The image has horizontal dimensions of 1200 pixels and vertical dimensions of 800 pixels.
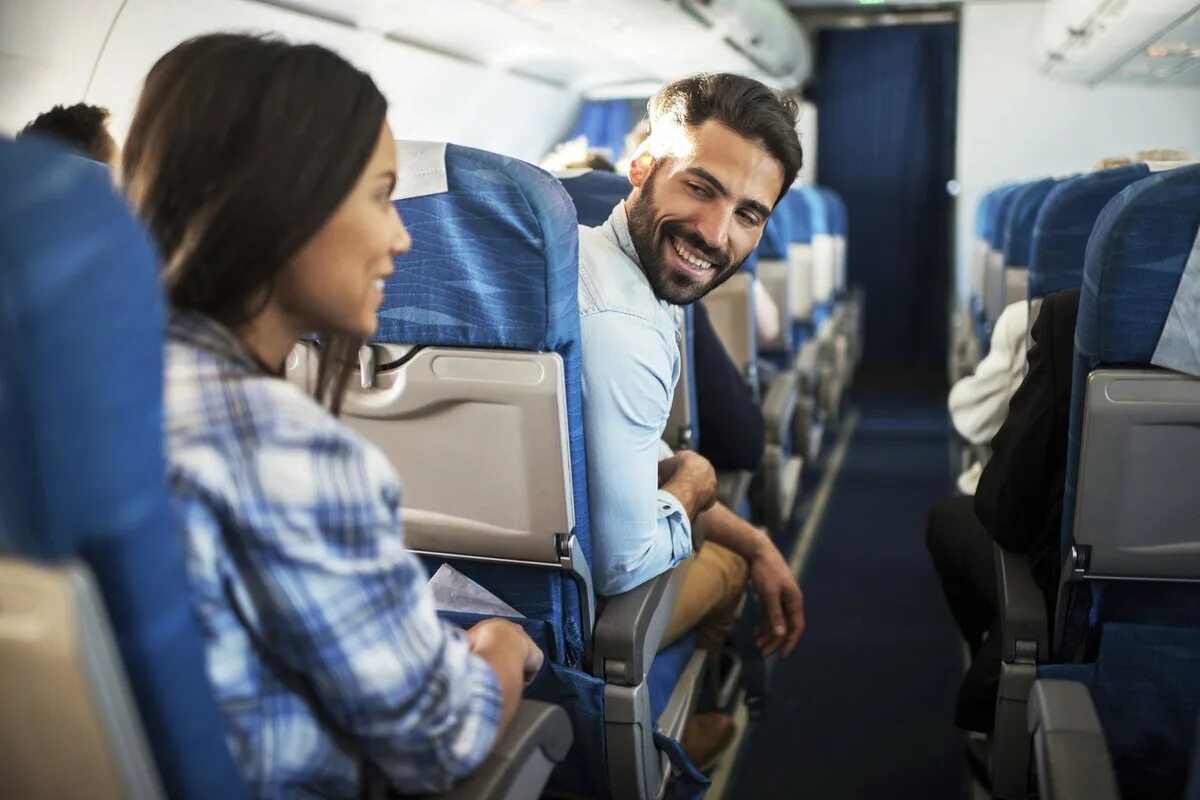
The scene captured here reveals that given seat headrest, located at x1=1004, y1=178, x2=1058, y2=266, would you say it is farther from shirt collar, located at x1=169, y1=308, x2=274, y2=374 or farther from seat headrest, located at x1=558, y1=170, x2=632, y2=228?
shirt collar, located at x1=169, y1=308, x2=274, y2=374

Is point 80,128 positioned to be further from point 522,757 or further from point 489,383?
point 522,757

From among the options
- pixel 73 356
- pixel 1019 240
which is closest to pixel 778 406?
pixel 1019 240

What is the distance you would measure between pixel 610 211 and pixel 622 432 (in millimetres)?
884

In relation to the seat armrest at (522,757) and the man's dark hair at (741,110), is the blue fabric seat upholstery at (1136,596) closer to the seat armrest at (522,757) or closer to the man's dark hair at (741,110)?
the man's dark hair at (741,110)

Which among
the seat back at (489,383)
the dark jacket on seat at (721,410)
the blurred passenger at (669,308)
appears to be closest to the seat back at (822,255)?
the dark jacket on seat at (721,410)

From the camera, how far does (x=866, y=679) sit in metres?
3.31

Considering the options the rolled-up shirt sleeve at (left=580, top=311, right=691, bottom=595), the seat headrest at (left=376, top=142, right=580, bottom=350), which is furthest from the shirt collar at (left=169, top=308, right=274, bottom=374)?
the rolled-up shirt sleeve at (left=580, top=311, right=691, bottom=595)

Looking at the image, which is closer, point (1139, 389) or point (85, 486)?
point (85, 486)

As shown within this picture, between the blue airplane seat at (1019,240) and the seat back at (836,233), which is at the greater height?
the blue airplane seat at (1019,240)

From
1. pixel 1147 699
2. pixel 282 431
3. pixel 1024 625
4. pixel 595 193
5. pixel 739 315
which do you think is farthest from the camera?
pixel 739 315

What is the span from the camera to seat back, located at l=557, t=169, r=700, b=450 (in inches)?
97.3

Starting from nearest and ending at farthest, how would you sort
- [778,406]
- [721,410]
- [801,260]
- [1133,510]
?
[1133,510] < [721,410] < [778,406] < [801,260]

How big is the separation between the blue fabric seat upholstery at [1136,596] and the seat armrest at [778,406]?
6.84ft

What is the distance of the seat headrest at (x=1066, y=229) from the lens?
7.57 ft
